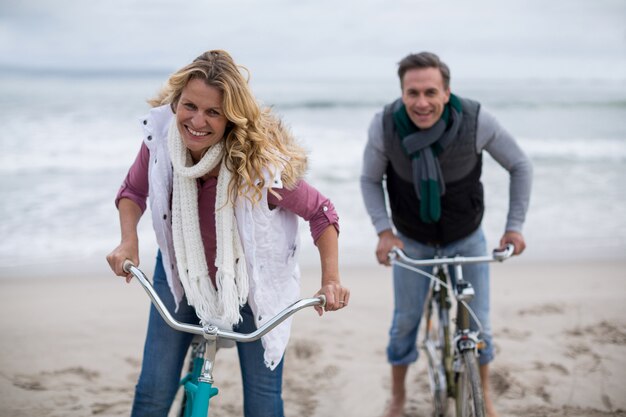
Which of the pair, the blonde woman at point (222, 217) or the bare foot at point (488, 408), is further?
the bare foot at point (488, 408)

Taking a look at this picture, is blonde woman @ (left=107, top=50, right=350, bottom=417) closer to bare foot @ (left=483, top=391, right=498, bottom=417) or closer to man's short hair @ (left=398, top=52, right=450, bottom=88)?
man's short hair @ (left=398, top=52, right=450, bottom=88)

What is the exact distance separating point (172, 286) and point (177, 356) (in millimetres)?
272

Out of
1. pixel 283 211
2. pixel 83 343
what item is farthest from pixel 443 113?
pixel 83 343

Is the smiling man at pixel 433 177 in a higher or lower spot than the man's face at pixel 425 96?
lower

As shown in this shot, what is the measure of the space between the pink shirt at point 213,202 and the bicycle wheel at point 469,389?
0.94m

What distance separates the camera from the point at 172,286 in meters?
2.60

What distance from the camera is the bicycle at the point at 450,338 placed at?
2.98 meters

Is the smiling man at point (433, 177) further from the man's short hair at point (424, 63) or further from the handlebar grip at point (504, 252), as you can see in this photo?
the handlebar grip at point (504, 252)

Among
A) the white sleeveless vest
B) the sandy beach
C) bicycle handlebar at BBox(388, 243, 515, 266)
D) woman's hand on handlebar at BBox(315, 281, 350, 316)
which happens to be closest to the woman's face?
the white sleeveless vest

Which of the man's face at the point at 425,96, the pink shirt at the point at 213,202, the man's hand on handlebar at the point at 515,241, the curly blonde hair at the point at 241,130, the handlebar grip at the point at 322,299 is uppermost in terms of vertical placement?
the man's face at the point at 425,96

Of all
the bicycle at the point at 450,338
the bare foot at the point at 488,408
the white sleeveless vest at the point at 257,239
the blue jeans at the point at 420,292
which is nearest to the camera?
the white sleeveless vest at the point at 257,239

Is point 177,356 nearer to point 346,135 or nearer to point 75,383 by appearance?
point 75,383

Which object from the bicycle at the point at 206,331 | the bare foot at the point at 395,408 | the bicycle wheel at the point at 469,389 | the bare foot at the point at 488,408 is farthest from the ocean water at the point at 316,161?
the bare foot at the point at 488,408

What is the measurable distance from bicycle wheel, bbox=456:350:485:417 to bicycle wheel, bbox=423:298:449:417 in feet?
1.13
